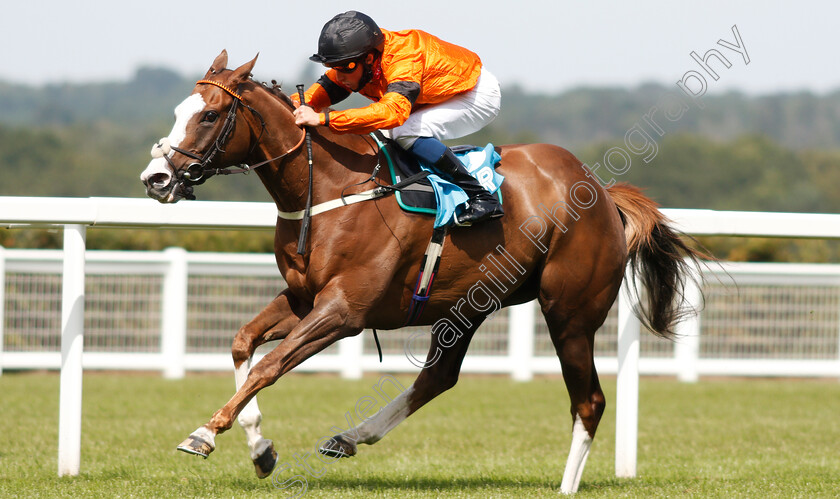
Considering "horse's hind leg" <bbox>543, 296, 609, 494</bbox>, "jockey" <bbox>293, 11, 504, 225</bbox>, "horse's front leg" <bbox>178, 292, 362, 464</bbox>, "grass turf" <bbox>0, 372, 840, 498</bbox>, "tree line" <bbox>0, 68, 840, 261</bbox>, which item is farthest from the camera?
"tree line" <bbox>0, 68, 840, 261</bbox>

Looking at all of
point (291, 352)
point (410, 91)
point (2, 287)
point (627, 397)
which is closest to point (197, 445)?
point (291, 352)

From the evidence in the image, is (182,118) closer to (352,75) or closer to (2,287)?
(352,75)

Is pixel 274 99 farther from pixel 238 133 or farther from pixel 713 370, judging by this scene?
pixel 713 370

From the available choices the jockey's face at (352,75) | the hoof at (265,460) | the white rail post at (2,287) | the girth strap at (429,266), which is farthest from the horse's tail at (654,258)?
the white rail post at (2,287)

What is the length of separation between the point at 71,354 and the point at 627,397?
110 inches

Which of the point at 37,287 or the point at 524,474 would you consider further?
the point at 37,287

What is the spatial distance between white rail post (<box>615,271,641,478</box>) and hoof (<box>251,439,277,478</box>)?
1.83 metres

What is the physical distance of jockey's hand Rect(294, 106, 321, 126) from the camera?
161 inches

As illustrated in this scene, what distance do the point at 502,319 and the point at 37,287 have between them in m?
4.87

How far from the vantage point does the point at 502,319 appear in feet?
34.4

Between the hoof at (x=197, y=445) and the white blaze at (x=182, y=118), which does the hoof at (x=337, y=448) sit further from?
the white blaze at (x=182, y=118)

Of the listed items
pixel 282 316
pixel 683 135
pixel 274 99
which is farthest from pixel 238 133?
pixel 683 135

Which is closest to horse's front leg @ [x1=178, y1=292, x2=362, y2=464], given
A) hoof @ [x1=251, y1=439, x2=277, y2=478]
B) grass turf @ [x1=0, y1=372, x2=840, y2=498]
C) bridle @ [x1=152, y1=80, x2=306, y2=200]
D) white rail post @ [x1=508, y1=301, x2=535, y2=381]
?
hoof @ [x1=251, y1=439, x2=277, y2=478]

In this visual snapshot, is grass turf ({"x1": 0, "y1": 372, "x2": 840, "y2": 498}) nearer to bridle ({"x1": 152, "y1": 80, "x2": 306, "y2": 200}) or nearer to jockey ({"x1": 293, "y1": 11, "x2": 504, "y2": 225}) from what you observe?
bridle ({"x1": 152, "y1": 80, "x2": 306, "y2": 200})
